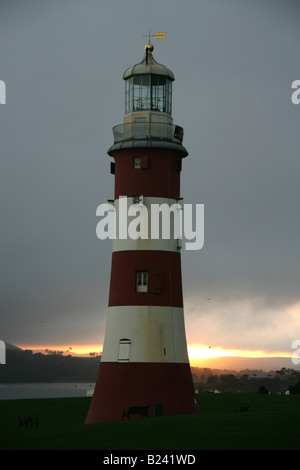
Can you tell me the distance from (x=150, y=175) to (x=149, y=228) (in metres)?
2.59

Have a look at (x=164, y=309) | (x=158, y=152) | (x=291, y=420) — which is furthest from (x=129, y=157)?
(x=291, y=420)

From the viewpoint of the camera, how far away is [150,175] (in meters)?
40.8

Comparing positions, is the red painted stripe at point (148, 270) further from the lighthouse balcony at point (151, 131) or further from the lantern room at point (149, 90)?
the lantern room at point (149, 90)

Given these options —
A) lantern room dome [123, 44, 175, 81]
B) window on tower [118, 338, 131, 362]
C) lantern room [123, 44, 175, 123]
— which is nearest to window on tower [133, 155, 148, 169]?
lantern room [123, 44, 175, 123]

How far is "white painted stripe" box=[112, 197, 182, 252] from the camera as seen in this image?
4025cm

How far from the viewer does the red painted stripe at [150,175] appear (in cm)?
4069

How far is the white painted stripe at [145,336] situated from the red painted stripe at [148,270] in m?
0.34

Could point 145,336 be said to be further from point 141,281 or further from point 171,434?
point 171,434

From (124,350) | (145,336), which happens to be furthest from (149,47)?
(124,350)

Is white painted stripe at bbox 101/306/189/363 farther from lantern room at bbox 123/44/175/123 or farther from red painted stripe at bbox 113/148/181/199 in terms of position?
lantern room at bbox 123/44/175/123

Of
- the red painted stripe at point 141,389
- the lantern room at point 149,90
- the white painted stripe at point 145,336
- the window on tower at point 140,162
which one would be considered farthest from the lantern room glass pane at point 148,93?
the red painted stripe at point 141,389

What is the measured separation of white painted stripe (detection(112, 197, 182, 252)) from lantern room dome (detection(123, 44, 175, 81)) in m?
6.12
